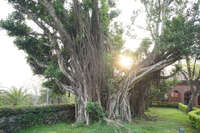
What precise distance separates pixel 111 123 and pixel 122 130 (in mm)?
565

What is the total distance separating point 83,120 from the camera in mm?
5422

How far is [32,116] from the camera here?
525cm

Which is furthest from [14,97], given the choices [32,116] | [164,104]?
[164,104]

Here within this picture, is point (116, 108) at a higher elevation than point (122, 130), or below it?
higher

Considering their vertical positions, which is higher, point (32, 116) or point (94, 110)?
point (94, 110)

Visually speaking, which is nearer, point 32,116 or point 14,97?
point 32,116

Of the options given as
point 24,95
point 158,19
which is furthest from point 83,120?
point 24,95

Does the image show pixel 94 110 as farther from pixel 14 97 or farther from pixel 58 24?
pixel 14 97

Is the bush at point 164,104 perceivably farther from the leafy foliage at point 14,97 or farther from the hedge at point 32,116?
the leafy foliage at point 14,97

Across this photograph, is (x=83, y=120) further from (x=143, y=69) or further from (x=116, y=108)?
(x=143, y=69)

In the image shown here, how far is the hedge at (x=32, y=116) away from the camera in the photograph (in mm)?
4542

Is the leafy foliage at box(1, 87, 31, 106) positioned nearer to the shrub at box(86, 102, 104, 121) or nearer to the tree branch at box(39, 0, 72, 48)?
the shrub at box(86, 102, 104, 121)

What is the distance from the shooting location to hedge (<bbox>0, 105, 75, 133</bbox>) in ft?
14.9

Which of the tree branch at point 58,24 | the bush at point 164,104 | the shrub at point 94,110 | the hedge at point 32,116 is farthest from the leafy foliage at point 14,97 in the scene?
the bush at point 164,104
